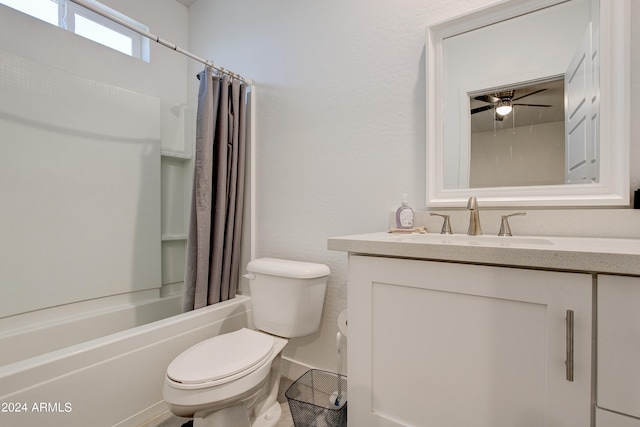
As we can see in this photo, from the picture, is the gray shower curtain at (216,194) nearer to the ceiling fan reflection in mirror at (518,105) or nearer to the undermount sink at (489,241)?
the undermount sink at (489,241)

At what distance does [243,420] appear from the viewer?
1178mm

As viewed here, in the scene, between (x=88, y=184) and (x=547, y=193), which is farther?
(x=88, y=184)

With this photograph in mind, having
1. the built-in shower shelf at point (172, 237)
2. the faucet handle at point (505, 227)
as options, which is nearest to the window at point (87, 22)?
the built-in shower shelf at point (172, 237)

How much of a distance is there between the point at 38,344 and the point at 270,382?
1.27 metres

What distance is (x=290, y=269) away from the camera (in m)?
1.44

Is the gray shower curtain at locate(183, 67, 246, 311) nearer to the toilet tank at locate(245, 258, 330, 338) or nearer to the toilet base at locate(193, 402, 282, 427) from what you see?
the toilet tank at locate(245, 258, 330, 338)

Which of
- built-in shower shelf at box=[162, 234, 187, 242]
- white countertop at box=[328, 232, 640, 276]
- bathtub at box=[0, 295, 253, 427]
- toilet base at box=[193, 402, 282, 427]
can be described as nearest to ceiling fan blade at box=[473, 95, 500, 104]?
white countertop at box=[328, 232, 640, 276]

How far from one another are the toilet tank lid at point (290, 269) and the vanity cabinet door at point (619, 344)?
1038 millimetres

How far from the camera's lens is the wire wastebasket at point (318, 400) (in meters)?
1.19

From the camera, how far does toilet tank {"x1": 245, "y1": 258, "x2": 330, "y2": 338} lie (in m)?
1.43

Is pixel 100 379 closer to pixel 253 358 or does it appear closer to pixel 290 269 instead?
pixel 253 358

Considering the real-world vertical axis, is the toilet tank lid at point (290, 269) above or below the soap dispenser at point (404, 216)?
below

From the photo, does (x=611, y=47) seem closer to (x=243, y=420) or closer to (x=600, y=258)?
(x=600, y=258)

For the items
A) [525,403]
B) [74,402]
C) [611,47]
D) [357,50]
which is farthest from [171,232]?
[611,47]
